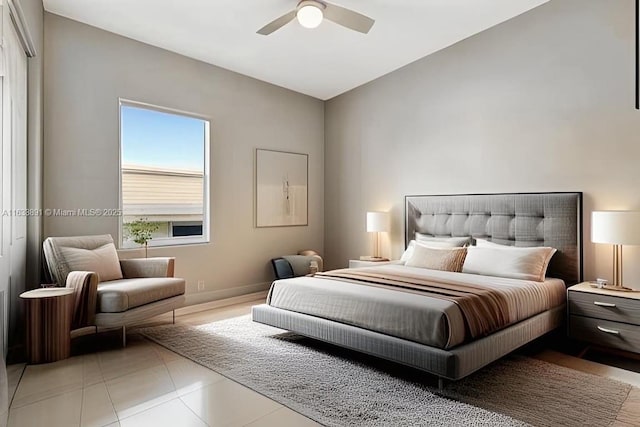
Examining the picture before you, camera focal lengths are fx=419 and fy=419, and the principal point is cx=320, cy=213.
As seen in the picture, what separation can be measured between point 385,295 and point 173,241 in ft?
9.58

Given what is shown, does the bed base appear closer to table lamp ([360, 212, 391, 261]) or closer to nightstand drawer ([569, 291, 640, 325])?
nightstand drawer ([569, 291, 640, 325])

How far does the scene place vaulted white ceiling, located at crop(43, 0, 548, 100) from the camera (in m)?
3.94

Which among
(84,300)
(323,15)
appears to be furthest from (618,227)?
(84,300)

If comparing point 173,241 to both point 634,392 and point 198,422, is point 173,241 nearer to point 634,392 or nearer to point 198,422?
point 198,422

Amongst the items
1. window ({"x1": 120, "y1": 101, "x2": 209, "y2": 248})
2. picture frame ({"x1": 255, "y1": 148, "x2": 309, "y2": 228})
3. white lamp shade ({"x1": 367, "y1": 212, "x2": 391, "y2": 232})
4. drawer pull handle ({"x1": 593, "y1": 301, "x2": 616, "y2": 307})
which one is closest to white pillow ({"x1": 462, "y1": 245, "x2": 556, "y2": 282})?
drawer pull handle ({"x1": 593, "y1": 301, "x2": 616, "y2": 307})

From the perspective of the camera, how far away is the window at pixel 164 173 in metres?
4.64

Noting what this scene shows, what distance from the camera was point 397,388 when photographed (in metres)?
2.77

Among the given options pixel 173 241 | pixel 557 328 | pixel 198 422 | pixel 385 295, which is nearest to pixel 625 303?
pixel 557 328

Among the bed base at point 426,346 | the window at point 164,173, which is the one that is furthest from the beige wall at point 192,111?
the bed base at point 426,346

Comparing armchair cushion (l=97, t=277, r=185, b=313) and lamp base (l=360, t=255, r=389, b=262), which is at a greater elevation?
lamp base (l=360, t=255, r=389, b=262)

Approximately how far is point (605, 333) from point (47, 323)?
441cm

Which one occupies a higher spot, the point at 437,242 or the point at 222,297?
the point at 437,242

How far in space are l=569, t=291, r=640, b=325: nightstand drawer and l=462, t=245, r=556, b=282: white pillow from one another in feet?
1.12

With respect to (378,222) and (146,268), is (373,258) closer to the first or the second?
(378,222)
